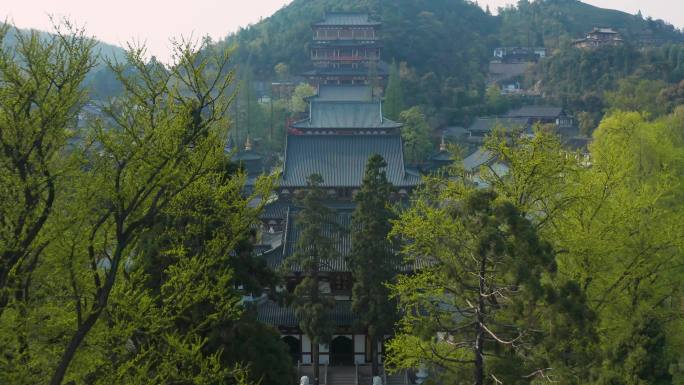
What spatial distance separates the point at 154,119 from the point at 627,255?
34.9 feet

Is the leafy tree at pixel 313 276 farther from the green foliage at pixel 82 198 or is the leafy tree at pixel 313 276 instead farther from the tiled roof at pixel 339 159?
the green foliage at pixel 82 198

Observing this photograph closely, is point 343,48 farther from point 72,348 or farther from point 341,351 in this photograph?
point 72,348

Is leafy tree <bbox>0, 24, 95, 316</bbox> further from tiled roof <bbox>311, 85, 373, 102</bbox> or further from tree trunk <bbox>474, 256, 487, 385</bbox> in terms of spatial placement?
tiled roof <bbox>311, 85, 373, 102</bbox>

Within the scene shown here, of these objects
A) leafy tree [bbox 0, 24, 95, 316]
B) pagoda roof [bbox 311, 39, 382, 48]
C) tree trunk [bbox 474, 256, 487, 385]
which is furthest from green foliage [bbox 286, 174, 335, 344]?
pagoda roof [bbox 311, 39, 382, 48]

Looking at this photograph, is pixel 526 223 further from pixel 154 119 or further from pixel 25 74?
pixel 25 74

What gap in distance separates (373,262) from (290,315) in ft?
13.6

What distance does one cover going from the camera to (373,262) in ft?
65.2

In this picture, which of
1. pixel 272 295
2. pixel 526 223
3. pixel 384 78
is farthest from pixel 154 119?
pixel 384 78

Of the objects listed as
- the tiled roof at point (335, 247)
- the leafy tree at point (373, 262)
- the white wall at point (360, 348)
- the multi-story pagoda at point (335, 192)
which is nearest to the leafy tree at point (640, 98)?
the multi-story pagoda at point (335, 192)

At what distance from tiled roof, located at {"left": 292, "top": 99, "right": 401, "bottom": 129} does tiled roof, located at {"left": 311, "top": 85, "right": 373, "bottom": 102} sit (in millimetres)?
11485

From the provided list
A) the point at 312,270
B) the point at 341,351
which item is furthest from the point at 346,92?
the point at 312,270

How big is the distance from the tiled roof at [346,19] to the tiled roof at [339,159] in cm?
4533

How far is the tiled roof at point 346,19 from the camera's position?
7500 cm

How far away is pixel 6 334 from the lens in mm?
7094
